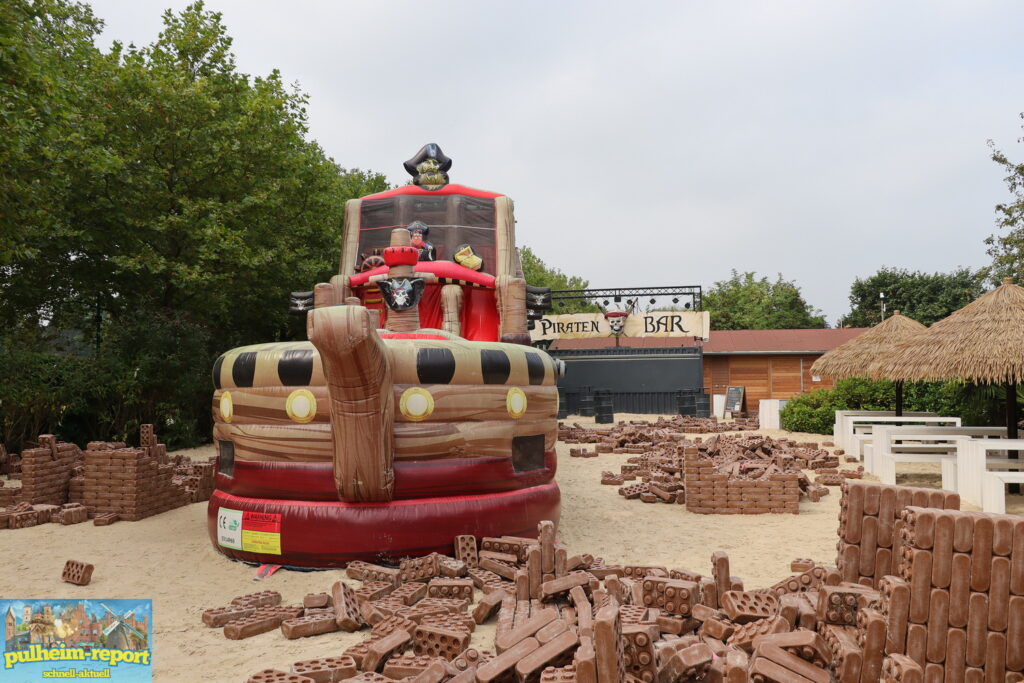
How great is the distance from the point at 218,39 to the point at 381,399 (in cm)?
1333

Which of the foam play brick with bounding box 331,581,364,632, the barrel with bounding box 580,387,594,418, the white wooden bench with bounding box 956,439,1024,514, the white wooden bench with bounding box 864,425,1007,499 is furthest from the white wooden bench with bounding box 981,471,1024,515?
the barrel with bounding box 580,387,594,418

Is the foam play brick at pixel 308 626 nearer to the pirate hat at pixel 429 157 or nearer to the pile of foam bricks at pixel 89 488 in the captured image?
the pile of foam bricks at pixel 89 488

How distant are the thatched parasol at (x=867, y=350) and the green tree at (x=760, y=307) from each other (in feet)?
88.5

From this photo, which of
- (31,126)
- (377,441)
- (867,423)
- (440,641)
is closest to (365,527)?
(377,441)

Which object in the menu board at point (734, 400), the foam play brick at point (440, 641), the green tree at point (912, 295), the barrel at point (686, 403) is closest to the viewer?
the foam play brick at point (440, 641)

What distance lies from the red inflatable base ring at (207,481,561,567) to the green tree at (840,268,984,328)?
3333cm

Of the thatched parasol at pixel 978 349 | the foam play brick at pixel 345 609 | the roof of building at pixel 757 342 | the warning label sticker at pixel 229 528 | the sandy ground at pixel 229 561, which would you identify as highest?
the roof of building at pixel 757 342

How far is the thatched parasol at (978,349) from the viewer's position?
8.19m

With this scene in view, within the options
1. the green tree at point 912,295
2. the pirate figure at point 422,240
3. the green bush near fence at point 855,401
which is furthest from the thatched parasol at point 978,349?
the green tree at point 912,295

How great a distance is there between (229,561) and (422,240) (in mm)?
4439

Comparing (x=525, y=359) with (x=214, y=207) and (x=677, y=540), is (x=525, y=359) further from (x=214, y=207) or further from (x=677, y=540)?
(x=214, y=207)

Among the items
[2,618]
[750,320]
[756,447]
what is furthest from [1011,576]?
[750,320]

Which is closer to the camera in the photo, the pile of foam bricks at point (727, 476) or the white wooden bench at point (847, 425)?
the pile of foam bricks at point (727, 476)

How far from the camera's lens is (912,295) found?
36.4 meters
